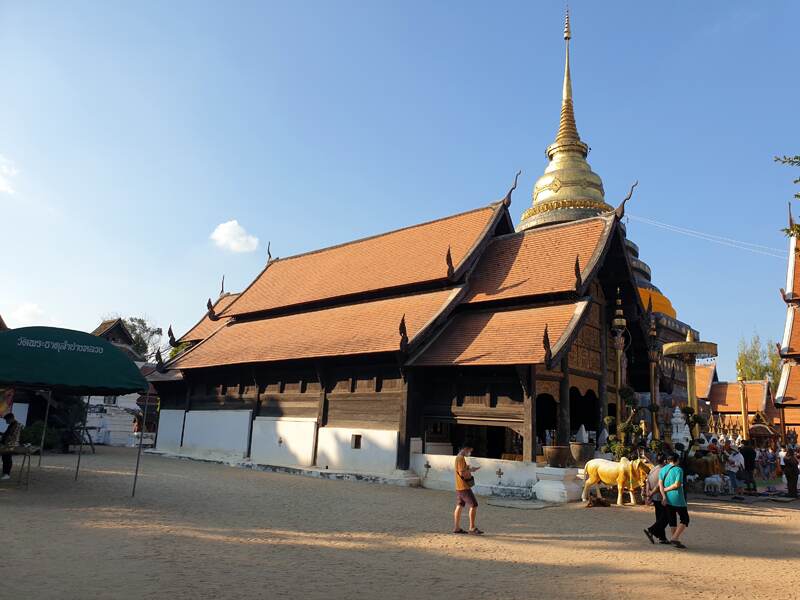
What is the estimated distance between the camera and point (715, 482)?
15.7 m

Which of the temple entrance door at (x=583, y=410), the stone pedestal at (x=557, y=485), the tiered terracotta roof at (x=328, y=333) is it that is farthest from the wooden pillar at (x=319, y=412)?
the temple entrance door at (x=583, y=410)

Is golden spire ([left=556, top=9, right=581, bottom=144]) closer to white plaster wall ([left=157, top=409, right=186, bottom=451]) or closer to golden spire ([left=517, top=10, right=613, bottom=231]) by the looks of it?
golden spire ([left=517, top=10, right=613, bottom=231])

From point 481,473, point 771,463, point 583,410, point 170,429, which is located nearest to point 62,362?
point 481,473

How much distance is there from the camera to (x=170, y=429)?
24.8m

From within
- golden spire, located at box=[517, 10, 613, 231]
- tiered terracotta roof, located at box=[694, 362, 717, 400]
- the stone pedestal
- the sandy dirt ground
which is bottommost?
the sandy dirt ground

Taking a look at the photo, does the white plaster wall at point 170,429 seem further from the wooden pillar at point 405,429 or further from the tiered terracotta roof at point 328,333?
the wooden pillar at point 405,429

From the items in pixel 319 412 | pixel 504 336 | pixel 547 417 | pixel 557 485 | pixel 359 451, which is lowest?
pixel 557 485

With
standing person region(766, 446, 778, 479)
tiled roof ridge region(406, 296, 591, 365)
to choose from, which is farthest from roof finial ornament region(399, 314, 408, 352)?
standing person region(766, 446, 778, 479)

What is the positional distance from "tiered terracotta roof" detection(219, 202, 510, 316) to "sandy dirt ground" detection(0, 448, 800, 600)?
28.9 feet

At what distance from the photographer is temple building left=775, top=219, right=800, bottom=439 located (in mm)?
28672

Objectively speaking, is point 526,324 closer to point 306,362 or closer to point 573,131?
point 306,362

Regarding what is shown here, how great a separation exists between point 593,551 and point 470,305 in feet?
34.1

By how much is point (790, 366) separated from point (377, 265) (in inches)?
900

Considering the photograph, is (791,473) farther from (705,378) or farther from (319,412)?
(705,378)
